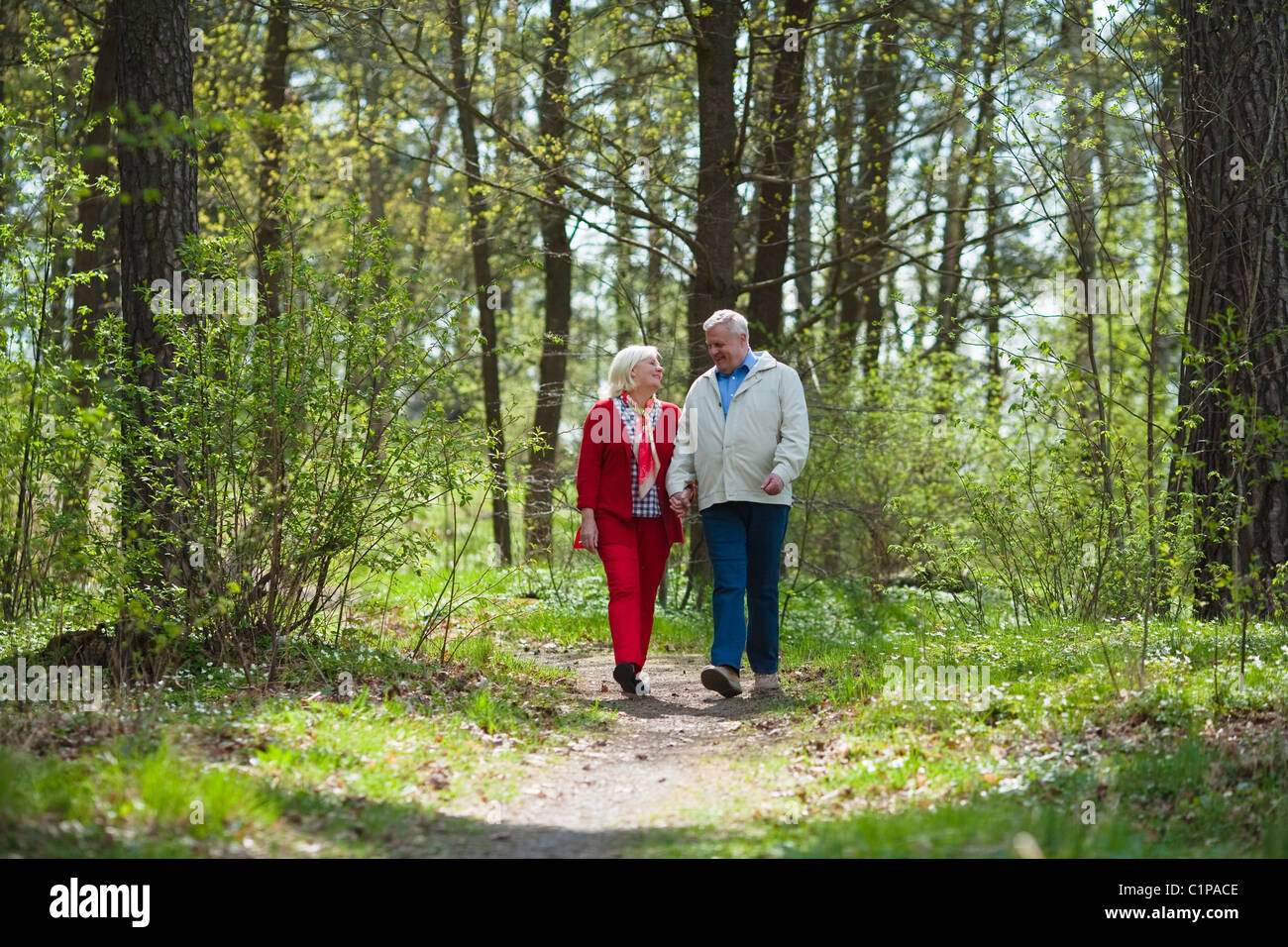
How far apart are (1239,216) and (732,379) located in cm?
396

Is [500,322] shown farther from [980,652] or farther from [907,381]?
[980,652]

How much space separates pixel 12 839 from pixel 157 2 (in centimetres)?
604

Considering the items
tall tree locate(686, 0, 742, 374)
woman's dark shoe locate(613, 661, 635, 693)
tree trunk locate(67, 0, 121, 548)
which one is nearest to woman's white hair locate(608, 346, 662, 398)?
woman's dark shoe locate(613, 661, 635, 693)

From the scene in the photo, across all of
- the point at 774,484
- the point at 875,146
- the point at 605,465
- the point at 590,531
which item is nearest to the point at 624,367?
the point at 605,465

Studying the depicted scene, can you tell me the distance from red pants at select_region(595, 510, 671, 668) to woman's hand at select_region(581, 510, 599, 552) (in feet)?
0.10


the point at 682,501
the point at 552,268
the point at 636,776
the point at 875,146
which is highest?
the point at 875,146

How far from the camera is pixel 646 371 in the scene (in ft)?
24.9

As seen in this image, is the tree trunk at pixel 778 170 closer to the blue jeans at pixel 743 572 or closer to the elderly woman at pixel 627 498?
the elderly woman at pixel 627 498

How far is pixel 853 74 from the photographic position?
1251 cm

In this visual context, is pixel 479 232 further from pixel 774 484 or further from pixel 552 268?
pixel 774 484

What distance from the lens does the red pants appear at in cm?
748

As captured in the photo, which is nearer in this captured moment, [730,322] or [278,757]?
[278,757]

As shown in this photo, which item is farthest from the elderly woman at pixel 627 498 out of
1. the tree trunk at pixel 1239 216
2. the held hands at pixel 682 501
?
the tree trunk at pixel 1239 216
